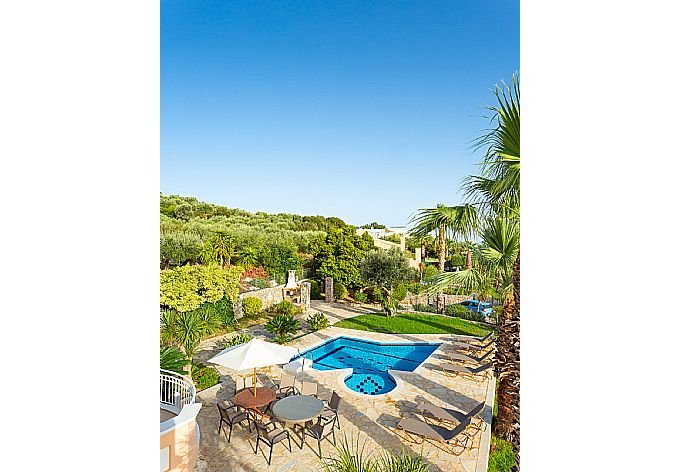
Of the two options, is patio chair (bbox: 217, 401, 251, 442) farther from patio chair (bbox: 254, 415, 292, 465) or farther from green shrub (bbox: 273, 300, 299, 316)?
green shrub (bbox: 273, 300, 299, 316)

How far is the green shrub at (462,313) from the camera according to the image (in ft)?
47.9

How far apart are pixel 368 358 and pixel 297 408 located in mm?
5010

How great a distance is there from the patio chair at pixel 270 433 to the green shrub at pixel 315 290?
38.2ft

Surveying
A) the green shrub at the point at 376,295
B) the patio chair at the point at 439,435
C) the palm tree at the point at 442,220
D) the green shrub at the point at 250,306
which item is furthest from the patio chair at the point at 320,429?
the green shrub at the point at 376,295

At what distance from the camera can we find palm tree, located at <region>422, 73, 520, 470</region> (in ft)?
11.4

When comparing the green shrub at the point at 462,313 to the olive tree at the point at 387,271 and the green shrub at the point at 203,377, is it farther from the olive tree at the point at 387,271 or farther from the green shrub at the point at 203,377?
the green shrub at the point at 203,377

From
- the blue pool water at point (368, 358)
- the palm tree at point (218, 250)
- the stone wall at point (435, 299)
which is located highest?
the palm tree at point (218, 250)

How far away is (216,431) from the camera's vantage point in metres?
6.18

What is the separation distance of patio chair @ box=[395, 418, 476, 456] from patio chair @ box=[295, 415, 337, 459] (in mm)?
1030

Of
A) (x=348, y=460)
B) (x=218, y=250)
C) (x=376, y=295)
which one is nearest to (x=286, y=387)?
(x=348, y=460)
